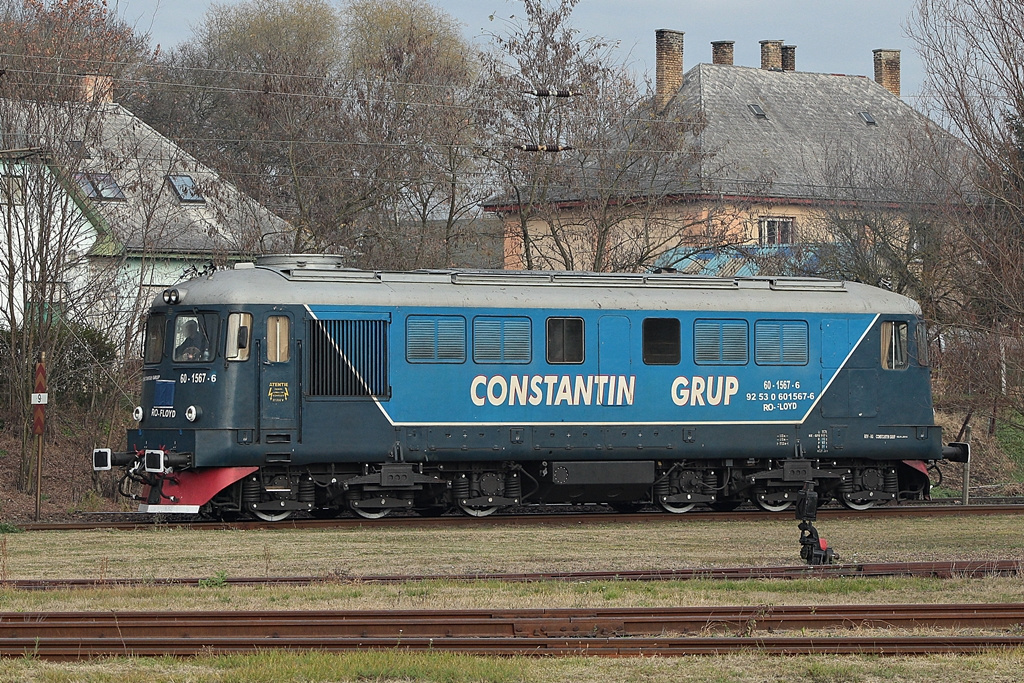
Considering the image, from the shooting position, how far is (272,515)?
777 inches

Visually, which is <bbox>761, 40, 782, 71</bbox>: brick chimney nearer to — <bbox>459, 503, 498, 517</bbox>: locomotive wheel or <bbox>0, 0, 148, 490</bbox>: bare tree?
<bbox>0, 0, 148, 490</bbox>: bare tree

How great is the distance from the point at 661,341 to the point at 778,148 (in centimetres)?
3270

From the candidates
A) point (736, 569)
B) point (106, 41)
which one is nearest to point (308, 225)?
point (106, 41)

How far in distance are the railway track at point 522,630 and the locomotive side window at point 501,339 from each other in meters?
9.32

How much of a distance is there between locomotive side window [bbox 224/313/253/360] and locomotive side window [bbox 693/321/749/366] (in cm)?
673

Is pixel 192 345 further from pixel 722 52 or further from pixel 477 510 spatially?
pixel 722 52

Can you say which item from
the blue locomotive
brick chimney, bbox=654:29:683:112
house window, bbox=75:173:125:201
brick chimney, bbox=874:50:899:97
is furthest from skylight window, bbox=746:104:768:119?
the blue locomotive

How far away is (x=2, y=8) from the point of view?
36.0 m

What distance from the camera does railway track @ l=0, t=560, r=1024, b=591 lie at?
522 inches

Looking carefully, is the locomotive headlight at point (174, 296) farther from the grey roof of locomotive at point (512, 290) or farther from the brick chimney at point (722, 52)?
the brick chimney at point (722, 52)

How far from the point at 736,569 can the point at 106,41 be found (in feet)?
60.8

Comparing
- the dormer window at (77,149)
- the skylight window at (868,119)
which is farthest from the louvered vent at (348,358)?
the skylight window at (868,119)

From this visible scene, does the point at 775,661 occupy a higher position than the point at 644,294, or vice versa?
the point at 644,294

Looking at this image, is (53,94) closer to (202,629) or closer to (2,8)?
(2,8)
